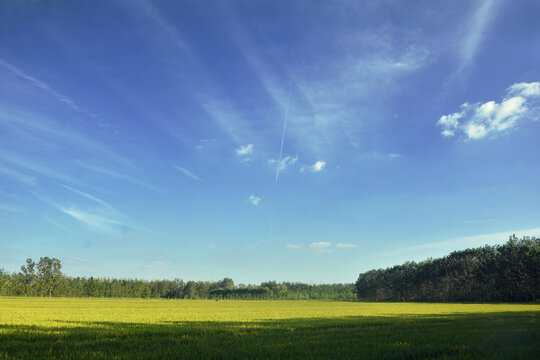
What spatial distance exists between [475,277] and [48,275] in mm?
197818

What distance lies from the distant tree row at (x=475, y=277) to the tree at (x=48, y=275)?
16973 cm

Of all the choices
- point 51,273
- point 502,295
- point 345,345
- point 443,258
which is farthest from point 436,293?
point 51,273

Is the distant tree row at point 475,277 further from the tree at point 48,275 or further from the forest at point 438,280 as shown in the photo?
the tree at point 48,275

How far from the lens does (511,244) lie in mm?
109500

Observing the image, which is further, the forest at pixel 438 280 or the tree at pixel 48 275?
the tree at pixel 48 275

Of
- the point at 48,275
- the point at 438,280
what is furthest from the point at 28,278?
the point at 438,280

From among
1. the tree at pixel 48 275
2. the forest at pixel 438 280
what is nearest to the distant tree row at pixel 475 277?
the forest at pixel 438 280

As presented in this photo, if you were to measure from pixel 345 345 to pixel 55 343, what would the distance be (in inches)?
556

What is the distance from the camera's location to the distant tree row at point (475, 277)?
310ft

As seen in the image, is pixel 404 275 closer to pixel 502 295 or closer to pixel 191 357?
pixel 502 295

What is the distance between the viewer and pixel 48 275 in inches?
6570

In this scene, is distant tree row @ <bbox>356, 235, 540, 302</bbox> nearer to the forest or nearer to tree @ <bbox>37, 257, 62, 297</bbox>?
the forest

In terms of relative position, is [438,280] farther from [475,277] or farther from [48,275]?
[48,275]

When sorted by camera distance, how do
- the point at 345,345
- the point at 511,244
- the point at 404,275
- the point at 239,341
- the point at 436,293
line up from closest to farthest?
the point at 345,345, the point at 239,341, the point at 511,244, the point at 436,293, the point at 404,275
